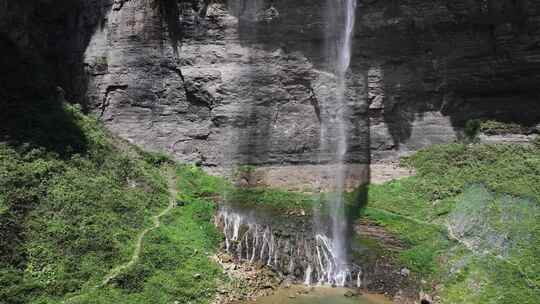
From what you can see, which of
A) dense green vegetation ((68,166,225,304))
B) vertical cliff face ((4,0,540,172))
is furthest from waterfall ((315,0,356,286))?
dense green vegetation ((68,166,225,304))

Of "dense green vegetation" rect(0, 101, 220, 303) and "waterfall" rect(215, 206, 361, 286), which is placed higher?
"dense green vegetation" rect(0, 101, 220, 303)

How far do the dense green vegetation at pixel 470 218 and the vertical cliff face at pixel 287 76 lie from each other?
197 centimetres

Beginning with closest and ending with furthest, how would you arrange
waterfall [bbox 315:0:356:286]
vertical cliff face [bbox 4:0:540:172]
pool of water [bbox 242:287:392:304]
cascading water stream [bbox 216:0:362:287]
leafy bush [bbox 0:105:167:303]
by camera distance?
1. leafy bush [bbox 0:105:167:303]
2. pool of water [bbox 242:287:392:304]
3. cascading water stream [bbox 216:0:362:287]
4. vertical cliff face [bbox 4:0:540:172]
5. waterfall [bbox 315:0:356:286]

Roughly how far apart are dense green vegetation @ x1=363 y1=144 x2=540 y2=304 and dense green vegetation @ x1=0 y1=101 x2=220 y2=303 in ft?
23.9

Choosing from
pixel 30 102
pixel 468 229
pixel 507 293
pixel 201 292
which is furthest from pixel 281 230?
pixel 30 102

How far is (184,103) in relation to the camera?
80.2 ft

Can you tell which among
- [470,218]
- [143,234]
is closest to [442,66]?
[470,218]

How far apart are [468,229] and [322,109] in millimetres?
8920

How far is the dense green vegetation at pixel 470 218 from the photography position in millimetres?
15523

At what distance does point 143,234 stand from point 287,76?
10634 millimetres

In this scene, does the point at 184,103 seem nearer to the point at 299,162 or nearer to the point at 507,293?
the point at 299,162

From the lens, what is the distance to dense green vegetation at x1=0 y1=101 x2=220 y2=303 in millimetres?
14211

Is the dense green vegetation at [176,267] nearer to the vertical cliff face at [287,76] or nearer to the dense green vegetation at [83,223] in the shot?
the dense green vegetation at [83,223]

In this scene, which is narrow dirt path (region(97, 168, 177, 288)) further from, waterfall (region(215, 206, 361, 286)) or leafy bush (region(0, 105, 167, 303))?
waterfall (region(215, 206, 361, 286))
